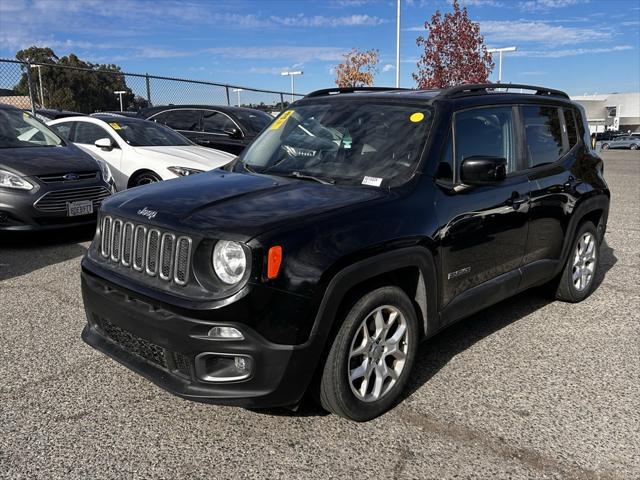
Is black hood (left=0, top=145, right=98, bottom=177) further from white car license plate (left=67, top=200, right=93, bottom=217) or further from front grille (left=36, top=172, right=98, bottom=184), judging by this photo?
white car license plate (left=67, top=200, right=93, bottom=217)

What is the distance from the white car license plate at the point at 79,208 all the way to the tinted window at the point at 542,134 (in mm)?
4992

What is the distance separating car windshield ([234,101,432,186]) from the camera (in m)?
3.55

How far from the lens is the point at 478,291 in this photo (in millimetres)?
3752

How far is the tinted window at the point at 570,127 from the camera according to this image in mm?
4969

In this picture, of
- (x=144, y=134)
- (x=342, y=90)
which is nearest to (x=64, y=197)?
(x=144, y=134)

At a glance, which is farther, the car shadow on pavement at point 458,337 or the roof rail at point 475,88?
the roof rail at point 475,88

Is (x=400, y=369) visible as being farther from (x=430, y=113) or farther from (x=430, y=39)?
(x=430, y=39)

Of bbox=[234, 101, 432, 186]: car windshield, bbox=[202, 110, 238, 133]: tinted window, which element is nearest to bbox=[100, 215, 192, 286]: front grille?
bbox=[234, 101, 432, 186]: car windshield

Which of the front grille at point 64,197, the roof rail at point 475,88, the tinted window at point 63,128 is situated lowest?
the front grille at point 64,197

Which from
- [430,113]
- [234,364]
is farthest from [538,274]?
[234,364]

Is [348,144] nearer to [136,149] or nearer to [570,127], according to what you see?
[570,127]

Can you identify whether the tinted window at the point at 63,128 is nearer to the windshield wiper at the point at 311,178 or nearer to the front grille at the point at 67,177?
the front grille at the point at 67,177

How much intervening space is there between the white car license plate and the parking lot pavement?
2.41 m

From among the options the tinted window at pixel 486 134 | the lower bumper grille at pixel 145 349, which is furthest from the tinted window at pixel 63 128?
the tinted window at pixel 486 134
